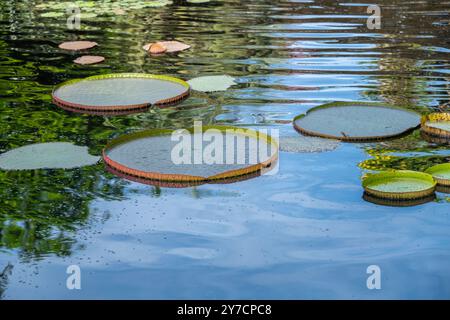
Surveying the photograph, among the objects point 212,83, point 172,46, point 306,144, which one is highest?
point 172,46

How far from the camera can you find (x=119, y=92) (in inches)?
187

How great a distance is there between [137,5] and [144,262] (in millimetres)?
5177

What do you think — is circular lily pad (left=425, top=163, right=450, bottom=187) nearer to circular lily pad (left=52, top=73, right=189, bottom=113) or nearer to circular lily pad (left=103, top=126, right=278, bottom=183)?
circular lily pad (left=103, top=126, right=278, bottom=183)

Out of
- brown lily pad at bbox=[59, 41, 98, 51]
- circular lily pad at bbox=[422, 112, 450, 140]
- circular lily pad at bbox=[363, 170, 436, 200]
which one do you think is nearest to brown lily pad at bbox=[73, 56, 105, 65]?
brown lily pad at bbox=[59, 41, 98, 51]

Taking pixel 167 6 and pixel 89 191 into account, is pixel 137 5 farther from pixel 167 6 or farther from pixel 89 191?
pixel 89 191

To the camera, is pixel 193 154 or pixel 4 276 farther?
pixel 193 154

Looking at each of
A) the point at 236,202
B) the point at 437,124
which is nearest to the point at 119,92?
the point at 236,202

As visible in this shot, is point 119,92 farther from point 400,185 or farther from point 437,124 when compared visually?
point 400,185

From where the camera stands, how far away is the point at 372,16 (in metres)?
6.87

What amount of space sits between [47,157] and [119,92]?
1.08 m

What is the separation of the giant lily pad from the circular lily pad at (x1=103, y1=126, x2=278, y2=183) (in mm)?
138
